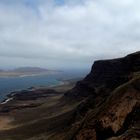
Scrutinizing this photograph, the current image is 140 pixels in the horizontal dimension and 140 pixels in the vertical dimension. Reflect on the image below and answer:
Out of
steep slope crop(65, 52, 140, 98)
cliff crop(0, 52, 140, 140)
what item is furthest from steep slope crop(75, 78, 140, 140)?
steep slope crop(65, 52, 140, 98)

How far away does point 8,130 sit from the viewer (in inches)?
4628

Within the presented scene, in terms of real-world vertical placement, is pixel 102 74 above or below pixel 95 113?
above

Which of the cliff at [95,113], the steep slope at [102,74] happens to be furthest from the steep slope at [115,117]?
the steep slope at [102,74]

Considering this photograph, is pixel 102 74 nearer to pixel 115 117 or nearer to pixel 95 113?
pixel 95 113

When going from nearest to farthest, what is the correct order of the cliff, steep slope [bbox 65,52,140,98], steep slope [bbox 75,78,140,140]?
steep slope [bbox 75,78,140,140] < the cliff < steep slope [bbox 65,52,140,98]

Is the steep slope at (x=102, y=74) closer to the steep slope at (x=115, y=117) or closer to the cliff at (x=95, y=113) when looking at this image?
the cliff at (x=95, y=113)

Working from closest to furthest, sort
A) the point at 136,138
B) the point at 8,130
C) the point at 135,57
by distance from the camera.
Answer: the point at 136,138, the point at 135,57, the point at 8,130

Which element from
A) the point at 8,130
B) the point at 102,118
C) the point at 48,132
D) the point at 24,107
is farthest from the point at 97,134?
the point at 24,107

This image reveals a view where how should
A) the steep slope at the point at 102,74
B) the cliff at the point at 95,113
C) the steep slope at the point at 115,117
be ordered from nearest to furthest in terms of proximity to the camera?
the steep slope at the point at 115,117, the cliff at the point at 95,113, the steep slope at the point at 102,74

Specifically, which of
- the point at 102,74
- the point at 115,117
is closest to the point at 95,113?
the point at 115,117

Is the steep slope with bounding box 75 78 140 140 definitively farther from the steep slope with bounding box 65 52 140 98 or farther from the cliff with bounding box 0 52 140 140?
the steep slope with bounding box 65 52 140 98

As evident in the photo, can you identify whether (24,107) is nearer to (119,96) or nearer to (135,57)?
(135,57)

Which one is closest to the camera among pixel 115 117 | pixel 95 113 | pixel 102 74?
pixel 115 117

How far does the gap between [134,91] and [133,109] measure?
464 centimetres
